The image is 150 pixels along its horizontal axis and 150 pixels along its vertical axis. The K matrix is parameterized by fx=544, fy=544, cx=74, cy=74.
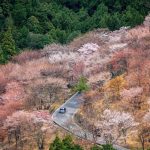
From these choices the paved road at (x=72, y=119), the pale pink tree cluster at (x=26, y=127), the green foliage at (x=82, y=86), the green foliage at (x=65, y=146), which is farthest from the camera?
the green foliage at (x=82, y=86)

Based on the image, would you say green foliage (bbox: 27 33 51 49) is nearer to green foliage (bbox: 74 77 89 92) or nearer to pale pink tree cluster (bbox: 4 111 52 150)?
green foliage (bbox: 74 77 89 92)

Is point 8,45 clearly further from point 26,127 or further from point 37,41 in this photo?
point 26,127

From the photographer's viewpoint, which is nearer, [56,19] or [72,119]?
[72,119]

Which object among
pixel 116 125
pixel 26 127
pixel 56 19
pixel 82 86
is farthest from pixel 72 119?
pixel 56 19

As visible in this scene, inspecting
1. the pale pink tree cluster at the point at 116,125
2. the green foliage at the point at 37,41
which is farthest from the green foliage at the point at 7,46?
the pale pink tree cluster at the point at 116,125

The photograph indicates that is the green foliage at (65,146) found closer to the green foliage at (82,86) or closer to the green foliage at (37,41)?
the green foliage at (82,86)

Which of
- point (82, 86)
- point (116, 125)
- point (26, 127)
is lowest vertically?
point (26, 127)
